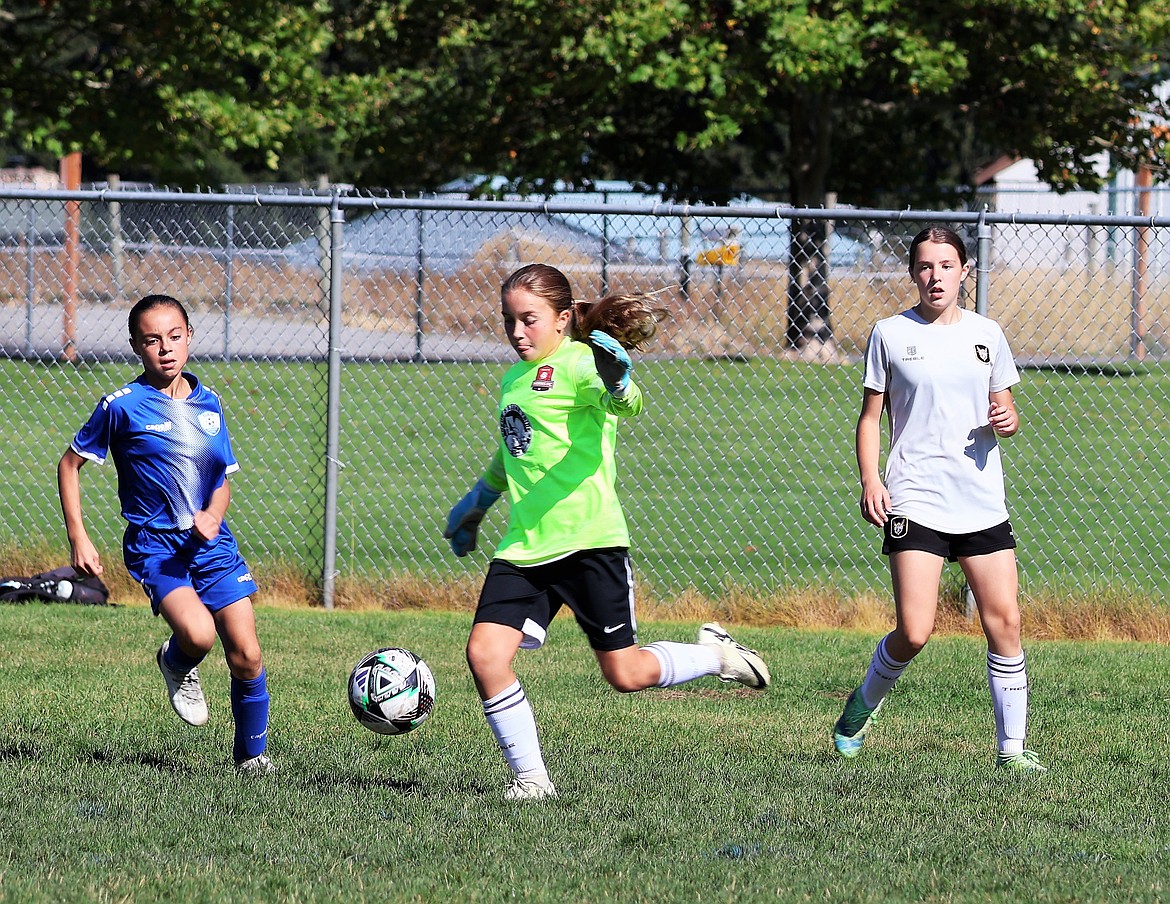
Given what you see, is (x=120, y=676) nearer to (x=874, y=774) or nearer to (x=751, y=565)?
(x=874, y=774)

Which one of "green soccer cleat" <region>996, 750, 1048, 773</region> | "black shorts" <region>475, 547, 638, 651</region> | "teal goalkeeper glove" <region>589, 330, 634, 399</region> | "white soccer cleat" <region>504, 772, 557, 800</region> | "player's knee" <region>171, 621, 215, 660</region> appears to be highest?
"teal goalkeeper glove" <region>589, 330, 634, 399</region>

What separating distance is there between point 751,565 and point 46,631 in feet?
14.0

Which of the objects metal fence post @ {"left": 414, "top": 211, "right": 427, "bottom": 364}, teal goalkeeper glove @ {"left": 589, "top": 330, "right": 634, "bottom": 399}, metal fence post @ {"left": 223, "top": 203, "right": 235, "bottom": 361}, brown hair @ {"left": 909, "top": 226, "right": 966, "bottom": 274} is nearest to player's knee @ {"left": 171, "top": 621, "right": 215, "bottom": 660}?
teal goalkeeper glove @ {"left": 589, "top": 330, "right": 634, "bottom": 399}

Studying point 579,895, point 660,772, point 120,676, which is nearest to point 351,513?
point 120,676

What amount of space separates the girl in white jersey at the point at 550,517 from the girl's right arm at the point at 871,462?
2.99ft

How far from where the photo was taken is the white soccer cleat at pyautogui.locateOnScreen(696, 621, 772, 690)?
526cm

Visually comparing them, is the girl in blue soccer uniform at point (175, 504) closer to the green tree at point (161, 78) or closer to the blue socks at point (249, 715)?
the blue socks at point (249, 715)

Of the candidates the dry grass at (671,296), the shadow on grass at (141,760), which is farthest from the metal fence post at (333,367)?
the dry grass at (671,296)

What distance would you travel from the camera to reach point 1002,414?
17.0 ft

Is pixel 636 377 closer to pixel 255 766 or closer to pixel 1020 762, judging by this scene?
pixel 1020 762

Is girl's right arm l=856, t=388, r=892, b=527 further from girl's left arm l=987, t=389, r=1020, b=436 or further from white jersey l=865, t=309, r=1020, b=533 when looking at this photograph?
girl's left arm l=987, t=389, r=1020, b=436

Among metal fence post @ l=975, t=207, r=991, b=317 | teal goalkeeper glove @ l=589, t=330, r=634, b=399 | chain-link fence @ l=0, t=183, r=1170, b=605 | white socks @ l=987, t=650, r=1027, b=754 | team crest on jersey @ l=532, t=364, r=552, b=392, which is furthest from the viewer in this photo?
chain-link fence @ l=0, t=183, r=1170, b=605

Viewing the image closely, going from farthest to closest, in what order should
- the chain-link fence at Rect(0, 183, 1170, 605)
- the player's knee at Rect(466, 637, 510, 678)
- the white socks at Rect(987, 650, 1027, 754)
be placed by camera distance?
the chain-link fence at Rect(0, 183, 1170, 605) → the white socks at Rect(987, 650, 1027, 754) → the player's knee at Rect(466, 637, 510, 678)

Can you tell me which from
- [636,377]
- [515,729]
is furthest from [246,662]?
[636,377]
